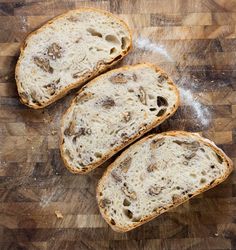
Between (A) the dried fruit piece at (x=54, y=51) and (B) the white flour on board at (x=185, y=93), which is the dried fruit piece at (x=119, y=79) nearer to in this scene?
(B) the white flour on board at (x=185, y=93)

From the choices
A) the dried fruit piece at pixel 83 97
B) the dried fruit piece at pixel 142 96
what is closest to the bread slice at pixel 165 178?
the dried fruit piece at pixel 142 96

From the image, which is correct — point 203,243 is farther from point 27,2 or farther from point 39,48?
point 27,2

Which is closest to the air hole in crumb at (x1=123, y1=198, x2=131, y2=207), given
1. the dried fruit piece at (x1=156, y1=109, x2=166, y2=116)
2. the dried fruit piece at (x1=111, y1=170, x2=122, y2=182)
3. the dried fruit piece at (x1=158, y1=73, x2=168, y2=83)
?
the dried fruit piece at (x1=111, y1=170, x2=122, y2=182)

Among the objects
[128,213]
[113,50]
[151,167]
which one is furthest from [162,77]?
[128,213]

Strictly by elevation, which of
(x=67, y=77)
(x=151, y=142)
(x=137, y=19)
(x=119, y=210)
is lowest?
(x=119, y=210)

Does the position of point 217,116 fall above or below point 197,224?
above

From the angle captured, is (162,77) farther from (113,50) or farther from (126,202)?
(126,202)

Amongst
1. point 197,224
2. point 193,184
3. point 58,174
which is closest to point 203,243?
point 197,224
